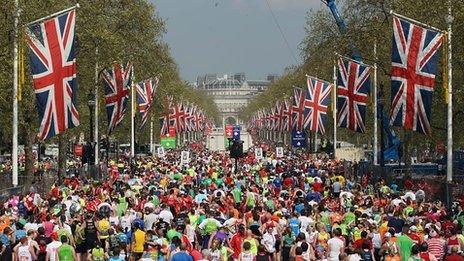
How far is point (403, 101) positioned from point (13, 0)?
13895mm

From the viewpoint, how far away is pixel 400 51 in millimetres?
30703

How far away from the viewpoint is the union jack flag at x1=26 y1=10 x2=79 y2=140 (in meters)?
29.3

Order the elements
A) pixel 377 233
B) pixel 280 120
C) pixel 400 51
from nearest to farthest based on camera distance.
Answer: pixel 377 233 < pixel 400 51 < pixel 280 120

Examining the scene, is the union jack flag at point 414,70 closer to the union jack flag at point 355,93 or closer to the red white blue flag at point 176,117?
the union jack flag at point 355,93

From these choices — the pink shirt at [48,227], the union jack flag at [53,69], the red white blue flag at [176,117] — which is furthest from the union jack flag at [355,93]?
the red white blue flag at [176,117]

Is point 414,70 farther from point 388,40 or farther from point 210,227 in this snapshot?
point 388,40

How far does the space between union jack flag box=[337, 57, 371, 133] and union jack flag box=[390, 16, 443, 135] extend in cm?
1230

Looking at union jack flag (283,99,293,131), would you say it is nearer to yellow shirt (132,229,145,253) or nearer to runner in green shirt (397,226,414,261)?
yellow shirt (132,229,145,253)

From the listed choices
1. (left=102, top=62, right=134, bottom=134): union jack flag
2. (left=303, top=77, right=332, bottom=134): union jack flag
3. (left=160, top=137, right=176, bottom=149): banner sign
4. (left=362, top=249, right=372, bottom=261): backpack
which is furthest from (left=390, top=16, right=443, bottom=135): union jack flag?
(left=160, top=137, right=176, bottom=149): banner sign

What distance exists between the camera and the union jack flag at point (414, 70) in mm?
29891

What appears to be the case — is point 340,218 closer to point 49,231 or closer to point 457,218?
point 457,218

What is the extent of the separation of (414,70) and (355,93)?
13.8 meters

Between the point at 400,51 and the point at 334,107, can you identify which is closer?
the point at 400,51

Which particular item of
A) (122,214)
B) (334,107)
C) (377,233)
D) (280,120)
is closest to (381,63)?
(334,107)
